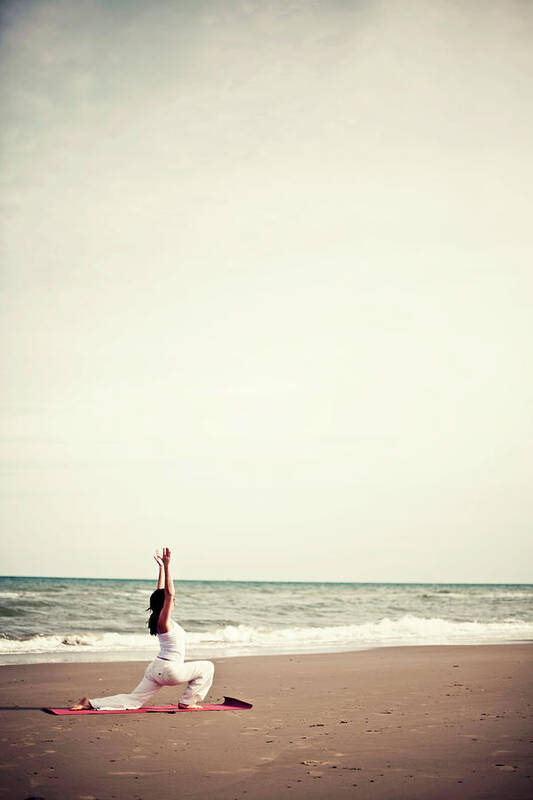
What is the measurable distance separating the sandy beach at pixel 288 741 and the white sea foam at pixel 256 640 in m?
4.78

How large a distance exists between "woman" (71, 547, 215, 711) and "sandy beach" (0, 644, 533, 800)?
0.63 ft

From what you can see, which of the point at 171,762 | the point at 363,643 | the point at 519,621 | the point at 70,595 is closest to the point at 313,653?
Answer: the point at 363,643

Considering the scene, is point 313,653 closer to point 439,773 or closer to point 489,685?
point 489,685

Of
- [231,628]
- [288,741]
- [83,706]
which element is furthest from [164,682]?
[231,628]

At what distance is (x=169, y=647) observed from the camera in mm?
7504

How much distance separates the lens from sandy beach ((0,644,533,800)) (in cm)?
496

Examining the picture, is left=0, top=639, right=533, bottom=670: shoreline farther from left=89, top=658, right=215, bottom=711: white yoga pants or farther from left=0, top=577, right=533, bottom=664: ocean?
left=89, top=658, right=215, bottom=711: white yoga pants

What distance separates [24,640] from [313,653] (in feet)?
26.5

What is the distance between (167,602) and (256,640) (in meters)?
14.3

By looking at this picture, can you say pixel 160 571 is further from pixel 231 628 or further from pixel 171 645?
pixel 231 628

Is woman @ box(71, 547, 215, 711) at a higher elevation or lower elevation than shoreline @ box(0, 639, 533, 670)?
higher

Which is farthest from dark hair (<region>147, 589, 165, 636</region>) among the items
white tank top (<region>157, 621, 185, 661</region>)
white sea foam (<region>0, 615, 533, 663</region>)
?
white sea foam (<region>0, 615, 533, 663</region>)

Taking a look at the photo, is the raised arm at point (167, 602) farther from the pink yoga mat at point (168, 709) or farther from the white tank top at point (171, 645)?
the pink yoga mat at point (168, 709)

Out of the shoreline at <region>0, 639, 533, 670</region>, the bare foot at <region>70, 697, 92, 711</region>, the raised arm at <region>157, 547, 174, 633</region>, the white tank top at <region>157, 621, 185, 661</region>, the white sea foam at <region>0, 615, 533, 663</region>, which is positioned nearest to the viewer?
the raised arm at <region>157, 547, 174, 633</region>
